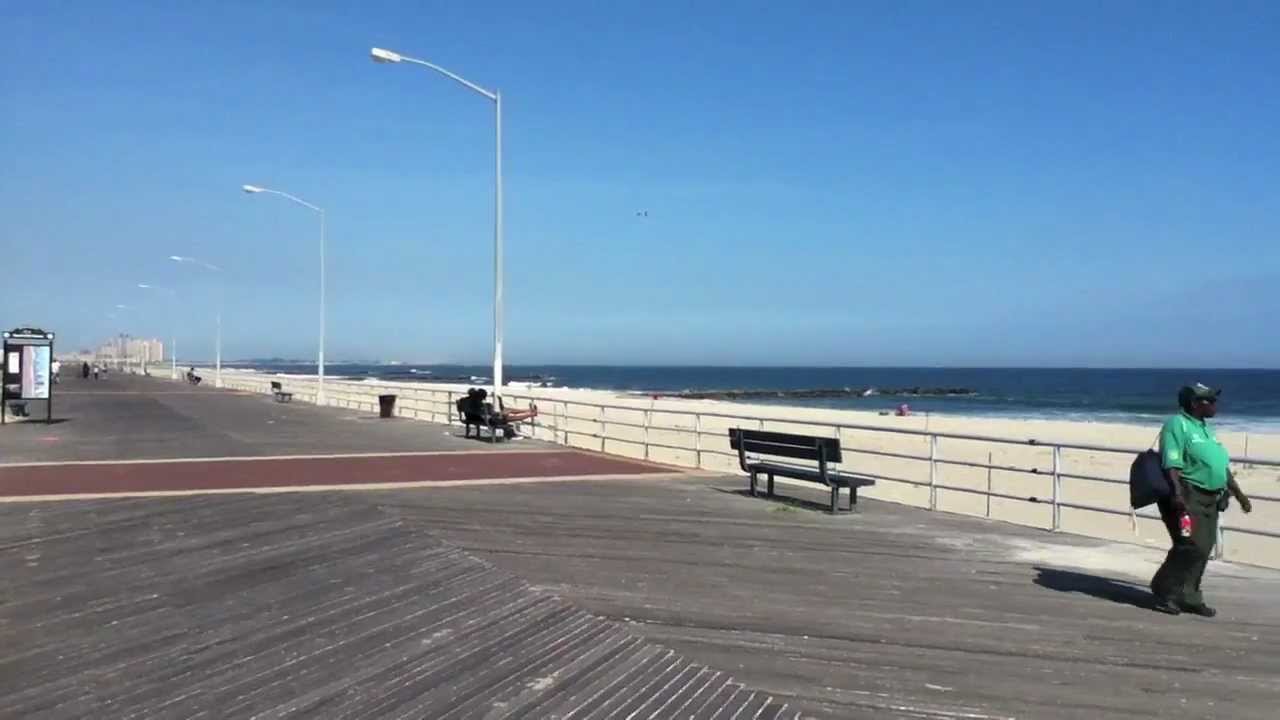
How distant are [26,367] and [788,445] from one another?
20162 millimetres

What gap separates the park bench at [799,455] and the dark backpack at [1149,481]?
4.08 metres

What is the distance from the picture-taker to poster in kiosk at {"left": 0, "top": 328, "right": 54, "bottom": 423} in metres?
23.7

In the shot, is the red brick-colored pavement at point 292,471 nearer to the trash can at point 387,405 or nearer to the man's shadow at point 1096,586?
the man's shadow at point 1096,586

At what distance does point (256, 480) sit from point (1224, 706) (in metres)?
10.8

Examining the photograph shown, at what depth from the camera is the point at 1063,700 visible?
16.0 ft

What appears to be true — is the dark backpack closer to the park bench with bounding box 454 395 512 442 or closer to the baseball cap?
the baseball cap

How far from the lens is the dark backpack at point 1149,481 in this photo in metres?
6.28

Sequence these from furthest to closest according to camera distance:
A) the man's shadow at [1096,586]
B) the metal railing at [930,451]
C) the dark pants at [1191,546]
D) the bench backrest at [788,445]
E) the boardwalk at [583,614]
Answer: the bench backrest at [788,445]
the metal railing at [930,451]
the man's shadow at [1096,586]
the dark pants at [1191,546]
the boardwalk at [583,614]

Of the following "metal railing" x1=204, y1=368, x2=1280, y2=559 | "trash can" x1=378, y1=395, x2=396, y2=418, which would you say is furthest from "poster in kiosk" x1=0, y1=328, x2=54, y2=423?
"metal railing" x1=204, y1=368, x2=1280, y2=559

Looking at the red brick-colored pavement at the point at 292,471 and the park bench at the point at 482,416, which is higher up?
the park bench at the point at 482,416

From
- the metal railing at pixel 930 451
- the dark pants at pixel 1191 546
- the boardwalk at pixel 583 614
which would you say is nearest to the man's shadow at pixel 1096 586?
the boardwalk at pixel 583 614

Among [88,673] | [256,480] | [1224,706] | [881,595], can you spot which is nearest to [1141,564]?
[881,595]

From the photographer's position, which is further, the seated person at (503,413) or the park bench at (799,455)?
the seated person at (503,413)

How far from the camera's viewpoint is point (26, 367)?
23.9 meters
